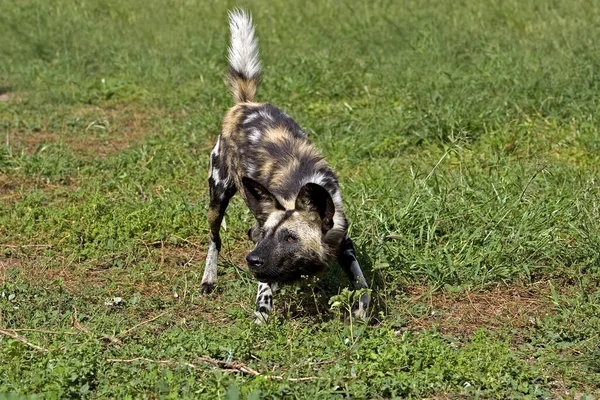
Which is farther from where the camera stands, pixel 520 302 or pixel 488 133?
pixel 488 133

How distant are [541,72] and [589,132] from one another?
1213 mm

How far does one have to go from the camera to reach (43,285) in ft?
17.5

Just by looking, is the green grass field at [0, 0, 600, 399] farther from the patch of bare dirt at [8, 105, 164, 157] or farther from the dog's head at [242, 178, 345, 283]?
the dog's head at [242, 178, 345, 283]

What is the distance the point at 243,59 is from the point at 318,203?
5.36ft

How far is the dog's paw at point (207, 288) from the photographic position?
17.7 feet

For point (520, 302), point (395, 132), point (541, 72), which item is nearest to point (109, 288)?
point (520, 302)

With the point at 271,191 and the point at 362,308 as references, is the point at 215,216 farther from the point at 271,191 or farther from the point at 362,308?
the point at 362,308

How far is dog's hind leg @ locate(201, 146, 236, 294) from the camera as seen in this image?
18.7 feet

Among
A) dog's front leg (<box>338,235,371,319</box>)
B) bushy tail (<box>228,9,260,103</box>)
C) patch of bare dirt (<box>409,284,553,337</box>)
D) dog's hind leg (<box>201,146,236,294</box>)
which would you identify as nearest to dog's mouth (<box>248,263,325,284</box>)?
dog's front leg (<box>338,235,371,319</box>)

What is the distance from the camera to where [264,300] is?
4.98 m

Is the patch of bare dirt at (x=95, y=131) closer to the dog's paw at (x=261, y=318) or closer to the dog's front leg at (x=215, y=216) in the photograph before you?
the dog's front leg at (x=215, y=216)

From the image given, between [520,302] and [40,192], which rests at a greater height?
[520,302]

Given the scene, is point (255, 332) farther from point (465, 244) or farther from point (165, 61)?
point (165, 61)

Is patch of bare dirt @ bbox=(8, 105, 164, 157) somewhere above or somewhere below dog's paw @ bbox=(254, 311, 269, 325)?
below
